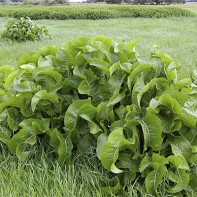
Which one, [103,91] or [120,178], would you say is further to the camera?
[103,91]

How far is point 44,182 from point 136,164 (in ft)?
1.98

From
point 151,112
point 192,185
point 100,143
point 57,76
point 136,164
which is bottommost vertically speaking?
point 192,185

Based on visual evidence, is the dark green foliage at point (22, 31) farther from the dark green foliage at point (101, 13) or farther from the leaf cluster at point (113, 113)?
the dark green foliage at point (101, 13)

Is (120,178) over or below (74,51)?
below

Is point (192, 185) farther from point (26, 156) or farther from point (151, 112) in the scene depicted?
point (26, 156)

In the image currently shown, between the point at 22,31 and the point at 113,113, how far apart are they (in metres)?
5.83

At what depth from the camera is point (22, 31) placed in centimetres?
666

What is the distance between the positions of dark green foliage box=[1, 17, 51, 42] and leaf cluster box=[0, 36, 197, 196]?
16.7 feet

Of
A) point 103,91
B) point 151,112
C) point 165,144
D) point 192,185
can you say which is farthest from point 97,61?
point 192,185

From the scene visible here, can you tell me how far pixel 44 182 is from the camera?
1566 mm

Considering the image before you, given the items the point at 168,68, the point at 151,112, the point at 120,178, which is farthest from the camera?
the point at 168,68

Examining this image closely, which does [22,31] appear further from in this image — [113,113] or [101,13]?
[101,13]

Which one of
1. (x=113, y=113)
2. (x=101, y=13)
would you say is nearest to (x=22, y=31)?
(x=113, y=113)

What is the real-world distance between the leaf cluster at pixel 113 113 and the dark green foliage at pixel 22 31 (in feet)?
16.7
